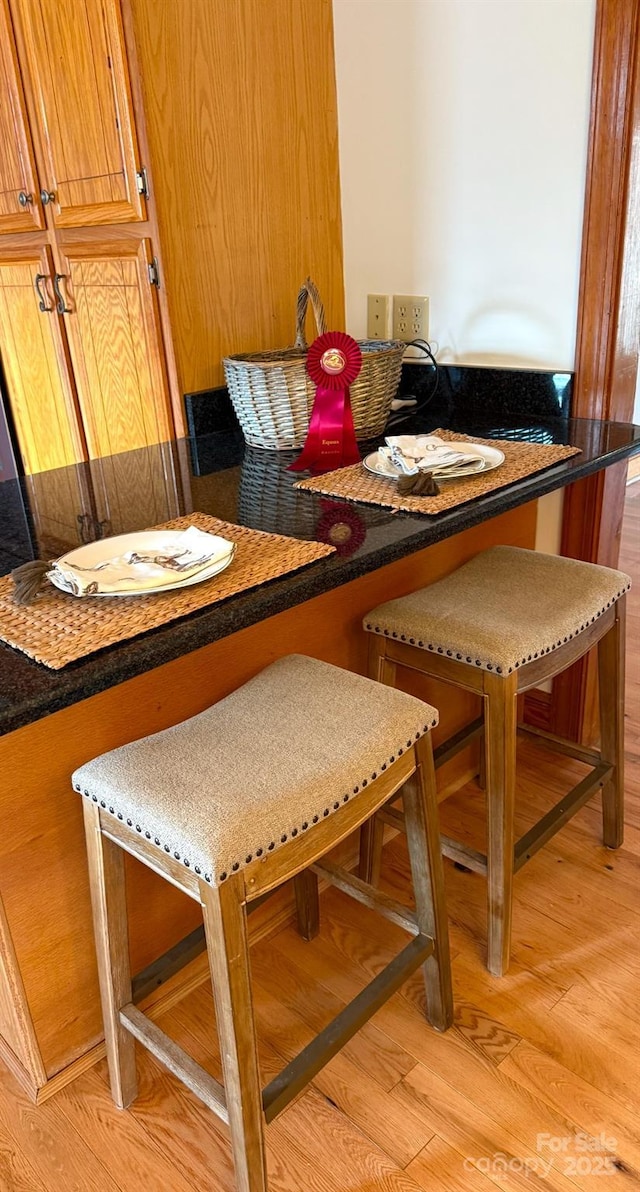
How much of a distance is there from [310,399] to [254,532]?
1.52ft

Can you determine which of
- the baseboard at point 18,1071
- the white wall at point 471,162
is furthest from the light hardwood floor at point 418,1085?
the white wall at point 471,162

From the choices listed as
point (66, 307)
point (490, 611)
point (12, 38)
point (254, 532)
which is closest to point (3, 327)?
point (66, 307)

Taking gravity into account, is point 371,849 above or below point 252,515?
below

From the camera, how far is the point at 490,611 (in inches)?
55.7

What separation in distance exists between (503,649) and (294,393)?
625 millimetres

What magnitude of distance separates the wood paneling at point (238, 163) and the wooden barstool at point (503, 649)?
0.77 metres

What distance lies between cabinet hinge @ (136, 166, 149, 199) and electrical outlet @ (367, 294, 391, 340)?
1.99ft

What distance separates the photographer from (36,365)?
218 cm

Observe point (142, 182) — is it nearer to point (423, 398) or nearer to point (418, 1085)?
point (423, 398)

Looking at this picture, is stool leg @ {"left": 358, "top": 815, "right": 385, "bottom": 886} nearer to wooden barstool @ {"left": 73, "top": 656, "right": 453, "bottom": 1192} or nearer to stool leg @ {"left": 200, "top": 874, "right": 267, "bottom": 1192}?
wooden barstool @ {"left": 73, "top": 656, "right": 453, "bottom": 1192}

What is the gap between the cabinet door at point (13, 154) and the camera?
1784 millimetres

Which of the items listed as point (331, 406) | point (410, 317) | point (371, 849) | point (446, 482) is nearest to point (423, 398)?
point (410, 317)

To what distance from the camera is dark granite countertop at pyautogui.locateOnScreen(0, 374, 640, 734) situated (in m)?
0.89

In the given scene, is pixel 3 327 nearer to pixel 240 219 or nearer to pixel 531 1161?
pixel 240 219
